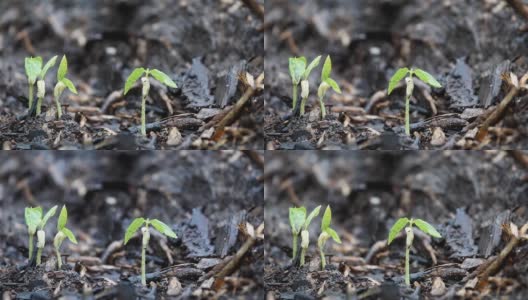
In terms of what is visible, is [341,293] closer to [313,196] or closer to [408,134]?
[313,196]

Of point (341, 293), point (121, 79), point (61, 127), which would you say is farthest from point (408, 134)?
point (61, 127)

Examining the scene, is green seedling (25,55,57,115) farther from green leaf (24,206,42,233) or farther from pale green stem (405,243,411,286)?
pale green stem (405,243,411,286)

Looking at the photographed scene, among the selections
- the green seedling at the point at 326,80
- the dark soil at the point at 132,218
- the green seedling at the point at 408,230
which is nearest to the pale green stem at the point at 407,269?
the green seedling at the point at 408,230

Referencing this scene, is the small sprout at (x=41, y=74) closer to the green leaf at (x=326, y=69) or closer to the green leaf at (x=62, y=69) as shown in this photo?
the green leaf at (x=62, y=69)

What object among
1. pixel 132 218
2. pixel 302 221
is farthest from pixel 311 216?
pixel 132 218

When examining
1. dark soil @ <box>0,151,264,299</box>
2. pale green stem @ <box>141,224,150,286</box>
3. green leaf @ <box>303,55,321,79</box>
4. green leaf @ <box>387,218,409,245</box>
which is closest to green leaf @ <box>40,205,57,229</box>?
dark soil @ <box>0,151,264,299</box>

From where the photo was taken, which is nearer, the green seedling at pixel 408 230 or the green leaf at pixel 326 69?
the green seedling at pixel 408 230
